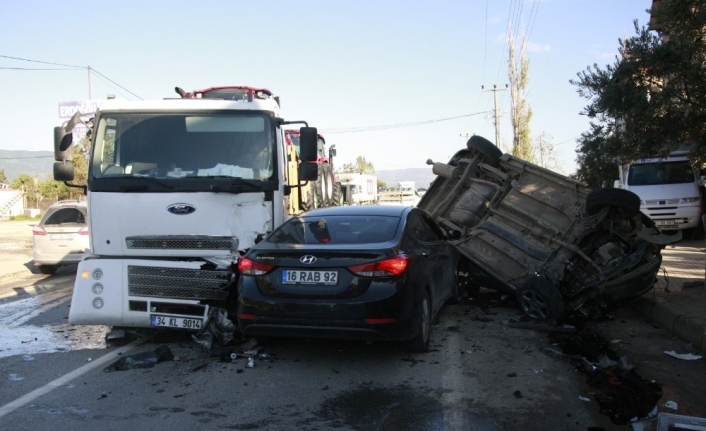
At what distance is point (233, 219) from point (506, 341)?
338cm

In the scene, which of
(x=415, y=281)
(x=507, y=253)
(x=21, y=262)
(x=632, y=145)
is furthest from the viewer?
(x=21, y=262)

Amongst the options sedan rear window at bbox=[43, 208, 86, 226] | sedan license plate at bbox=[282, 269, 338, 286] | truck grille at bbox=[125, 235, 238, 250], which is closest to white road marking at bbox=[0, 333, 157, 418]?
truck grille at bbox=[125, 235, 238, 250]

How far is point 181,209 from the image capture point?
6320 mm

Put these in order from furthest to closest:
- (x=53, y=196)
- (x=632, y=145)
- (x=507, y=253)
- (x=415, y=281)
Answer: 1. (x=53, y=196)
2. (x=507, y=253)
3. (x=632, y=145)
4. (x=415, y=281)

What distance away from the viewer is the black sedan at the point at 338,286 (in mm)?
5363

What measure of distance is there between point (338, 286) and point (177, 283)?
2.01 metres

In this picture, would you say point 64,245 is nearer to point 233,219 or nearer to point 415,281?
point 233,219

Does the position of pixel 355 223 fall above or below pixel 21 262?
above

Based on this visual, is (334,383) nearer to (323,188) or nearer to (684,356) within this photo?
(684,356)

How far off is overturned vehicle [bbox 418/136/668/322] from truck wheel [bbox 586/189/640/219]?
0.01 meters

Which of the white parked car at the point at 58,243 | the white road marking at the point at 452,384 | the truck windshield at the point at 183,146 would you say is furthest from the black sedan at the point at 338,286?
the white parked car at the point at 58,243

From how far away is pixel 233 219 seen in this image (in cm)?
A: 637

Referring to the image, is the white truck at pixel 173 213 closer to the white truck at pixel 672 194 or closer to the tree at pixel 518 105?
the white truck at pixel 672 194


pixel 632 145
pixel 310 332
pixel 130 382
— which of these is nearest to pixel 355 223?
pixel 310 332
